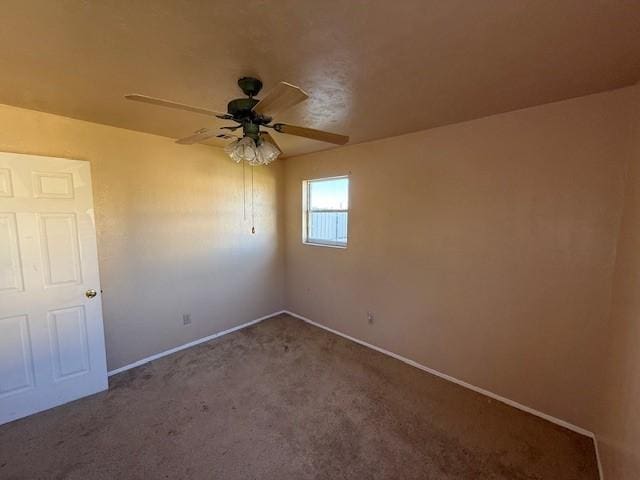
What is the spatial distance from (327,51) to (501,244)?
1.98 meters

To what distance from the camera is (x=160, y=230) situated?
2.90m

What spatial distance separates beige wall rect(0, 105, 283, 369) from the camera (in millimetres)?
2414

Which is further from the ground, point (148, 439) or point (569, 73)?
point (569, 73)

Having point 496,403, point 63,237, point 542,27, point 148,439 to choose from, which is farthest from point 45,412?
point 542,27

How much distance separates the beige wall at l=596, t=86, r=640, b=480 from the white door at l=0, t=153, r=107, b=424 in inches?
143

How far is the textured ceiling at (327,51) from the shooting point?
1.08m

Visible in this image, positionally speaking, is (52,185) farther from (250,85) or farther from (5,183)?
(250,85)

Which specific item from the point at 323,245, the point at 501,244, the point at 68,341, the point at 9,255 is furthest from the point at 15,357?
the point at 501,244

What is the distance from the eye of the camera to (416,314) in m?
2.79

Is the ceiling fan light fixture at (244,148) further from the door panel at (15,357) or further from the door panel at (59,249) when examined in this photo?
the door panel at (15,357)

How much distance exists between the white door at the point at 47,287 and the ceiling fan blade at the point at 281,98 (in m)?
1.92

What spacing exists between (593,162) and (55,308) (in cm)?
418

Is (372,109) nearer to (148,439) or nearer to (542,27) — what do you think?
(542,27)

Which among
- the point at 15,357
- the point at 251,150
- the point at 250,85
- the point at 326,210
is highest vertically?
the point at 250,85
